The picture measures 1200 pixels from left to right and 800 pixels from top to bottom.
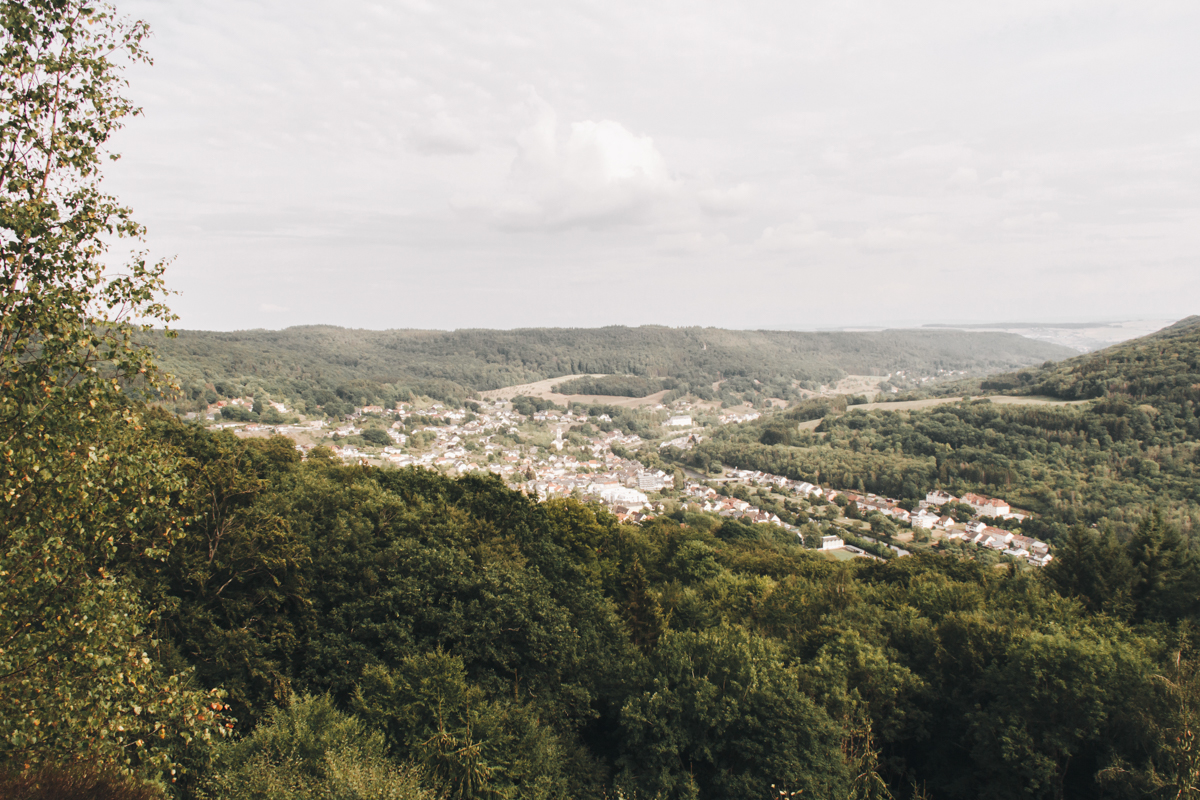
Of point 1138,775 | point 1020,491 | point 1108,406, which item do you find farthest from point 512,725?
point 1108,406

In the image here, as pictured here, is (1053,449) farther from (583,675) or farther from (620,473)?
(583,675)

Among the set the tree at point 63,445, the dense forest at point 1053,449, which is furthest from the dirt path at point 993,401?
the tree at point 63,445

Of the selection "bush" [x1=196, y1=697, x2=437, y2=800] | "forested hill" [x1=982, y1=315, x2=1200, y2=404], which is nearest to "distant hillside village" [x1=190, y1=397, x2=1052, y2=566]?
"bush" [x1=196, y1=697, x2=437, y2=800]

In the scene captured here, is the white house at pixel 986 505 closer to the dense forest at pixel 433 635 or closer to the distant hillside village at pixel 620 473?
the distant hillside village at pixel 620 473

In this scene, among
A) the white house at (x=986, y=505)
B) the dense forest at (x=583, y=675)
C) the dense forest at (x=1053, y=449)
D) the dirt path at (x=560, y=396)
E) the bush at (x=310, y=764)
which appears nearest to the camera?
the bush at (x=310, y=764)

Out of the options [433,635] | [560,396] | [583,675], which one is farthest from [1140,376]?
[560,396]

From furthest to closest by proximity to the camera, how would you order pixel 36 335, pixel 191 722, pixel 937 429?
pixel 937 429
pixel 36 335
pixel 191 722

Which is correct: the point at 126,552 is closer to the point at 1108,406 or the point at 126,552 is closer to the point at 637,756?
the point at 637,756

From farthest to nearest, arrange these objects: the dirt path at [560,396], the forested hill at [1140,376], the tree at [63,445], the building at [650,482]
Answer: the dirt path at [560,396] < the building at [650,482] < the forested hill at [1140,376] < the tree at [63,445]
